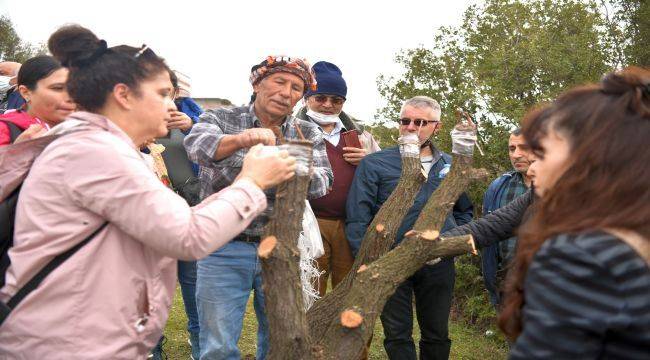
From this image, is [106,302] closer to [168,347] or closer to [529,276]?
[529,276]

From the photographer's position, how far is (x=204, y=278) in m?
3.02

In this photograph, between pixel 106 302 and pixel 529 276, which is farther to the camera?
pixel 106 302

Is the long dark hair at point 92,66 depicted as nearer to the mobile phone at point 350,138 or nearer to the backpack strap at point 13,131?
the backpack strap at point 13,131

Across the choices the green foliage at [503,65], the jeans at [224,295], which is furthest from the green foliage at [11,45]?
the jeans at [224,295]

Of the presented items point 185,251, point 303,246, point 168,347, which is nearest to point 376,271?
point 303,246

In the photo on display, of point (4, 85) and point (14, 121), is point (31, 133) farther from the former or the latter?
point (4, 85)

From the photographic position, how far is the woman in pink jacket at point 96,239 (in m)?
1.70

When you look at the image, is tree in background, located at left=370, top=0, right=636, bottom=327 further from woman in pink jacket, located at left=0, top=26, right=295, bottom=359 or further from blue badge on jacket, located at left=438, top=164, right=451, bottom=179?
woman in pink jacket, located at left=0, top=26, right=295, bottom=359

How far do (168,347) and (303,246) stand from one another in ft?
7.96

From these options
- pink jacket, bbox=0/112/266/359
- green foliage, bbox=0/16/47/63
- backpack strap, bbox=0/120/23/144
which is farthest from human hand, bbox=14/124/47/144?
green foliage, bbox=0/16/47/63

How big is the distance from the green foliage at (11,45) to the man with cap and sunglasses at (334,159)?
23369mm

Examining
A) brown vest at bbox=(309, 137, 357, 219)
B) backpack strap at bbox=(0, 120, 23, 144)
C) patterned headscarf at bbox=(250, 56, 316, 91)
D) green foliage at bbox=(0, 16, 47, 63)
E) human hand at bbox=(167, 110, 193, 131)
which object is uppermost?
patterned headscarf at bbox=(250, 56, 316, 91)

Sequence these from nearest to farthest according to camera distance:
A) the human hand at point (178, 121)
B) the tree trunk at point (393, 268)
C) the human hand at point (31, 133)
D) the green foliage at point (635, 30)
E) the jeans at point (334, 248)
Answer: the tree trunk at point (393, 268), the human hand at point (31, 133), the human hand at point (178, 121), the jeans at point (334, 248), the green foliage at point (635, 30)

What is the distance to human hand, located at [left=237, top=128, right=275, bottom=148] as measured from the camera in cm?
262
